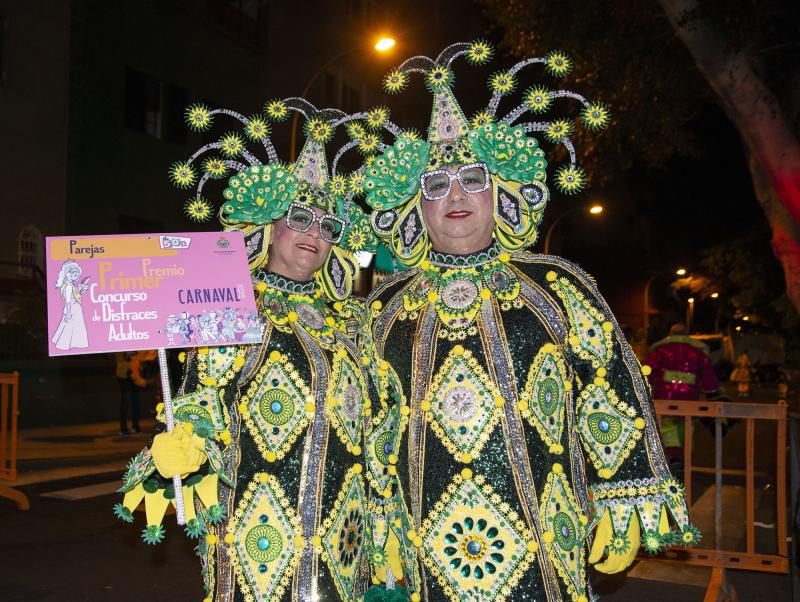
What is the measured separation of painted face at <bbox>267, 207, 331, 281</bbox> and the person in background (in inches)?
236

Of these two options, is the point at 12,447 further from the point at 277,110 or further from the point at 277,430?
the point at 277,430

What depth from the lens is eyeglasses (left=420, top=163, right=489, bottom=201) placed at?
3.18 metres

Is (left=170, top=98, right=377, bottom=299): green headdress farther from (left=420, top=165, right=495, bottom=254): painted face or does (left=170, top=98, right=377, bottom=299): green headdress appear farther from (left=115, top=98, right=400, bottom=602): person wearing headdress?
(left=420, top=165, right=495, bottom=254): painted face

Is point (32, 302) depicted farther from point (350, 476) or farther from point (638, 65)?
point (350, 476)

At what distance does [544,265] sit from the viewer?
3.12 meters

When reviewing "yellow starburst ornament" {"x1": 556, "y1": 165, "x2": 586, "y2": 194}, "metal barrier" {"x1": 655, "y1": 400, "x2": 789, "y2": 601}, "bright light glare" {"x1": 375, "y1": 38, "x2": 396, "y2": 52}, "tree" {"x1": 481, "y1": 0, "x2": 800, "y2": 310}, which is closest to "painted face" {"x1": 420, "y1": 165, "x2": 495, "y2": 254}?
"yellow starburst ornament" {"x1": 556, "y1": 165, "x2": 586, "y2": 194}

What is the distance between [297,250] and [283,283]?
0.15 metres

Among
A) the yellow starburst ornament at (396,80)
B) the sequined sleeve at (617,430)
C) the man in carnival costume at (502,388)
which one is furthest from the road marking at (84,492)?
the sequined sleeve at (617,430)

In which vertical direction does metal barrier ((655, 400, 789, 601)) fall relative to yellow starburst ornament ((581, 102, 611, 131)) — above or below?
below

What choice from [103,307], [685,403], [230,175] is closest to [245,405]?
[103,307]

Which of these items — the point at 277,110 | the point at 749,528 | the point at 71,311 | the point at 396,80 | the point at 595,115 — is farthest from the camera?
the point at 749,528

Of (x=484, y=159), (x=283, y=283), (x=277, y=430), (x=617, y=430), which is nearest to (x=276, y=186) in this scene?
(x=283, y=283)

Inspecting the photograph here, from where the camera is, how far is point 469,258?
3154 mm

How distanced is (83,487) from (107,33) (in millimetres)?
11436
